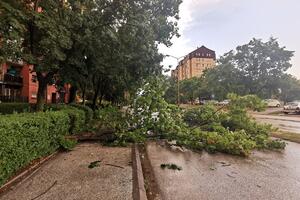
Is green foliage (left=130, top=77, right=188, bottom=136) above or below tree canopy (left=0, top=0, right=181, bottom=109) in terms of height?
below

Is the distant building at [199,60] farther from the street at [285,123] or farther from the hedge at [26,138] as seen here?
the hedge at [26,138]

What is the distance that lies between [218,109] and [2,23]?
10928 mm

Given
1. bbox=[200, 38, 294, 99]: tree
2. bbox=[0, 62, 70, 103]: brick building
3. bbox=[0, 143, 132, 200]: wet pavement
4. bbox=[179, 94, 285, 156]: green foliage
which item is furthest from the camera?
bbox=[200, 38, 294, 99]: tree

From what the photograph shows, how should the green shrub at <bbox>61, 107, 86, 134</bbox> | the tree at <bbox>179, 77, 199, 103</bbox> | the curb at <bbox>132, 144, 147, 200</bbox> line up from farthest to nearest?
the tree at <bbox>179, 77, 199, 103</bbox> → the green shrub at <bbox>61, 107, 86, 134</bbox> → the curb at <bbox>132, 144, 147, 200</bbox>

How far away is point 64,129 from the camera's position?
10.8 m

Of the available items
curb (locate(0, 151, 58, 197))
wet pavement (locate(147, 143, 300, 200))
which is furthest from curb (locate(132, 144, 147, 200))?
curb (locate(0, 151, 58, 197))

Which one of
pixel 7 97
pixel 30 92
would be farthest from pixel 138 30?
pixel 30 92

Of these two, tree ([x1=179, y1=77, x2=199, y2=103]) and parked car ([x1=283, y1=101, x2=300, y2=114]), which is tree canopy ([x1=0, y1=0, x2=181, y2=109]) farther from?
tree ([x1=179, y1=77, x2=199, y2=103])

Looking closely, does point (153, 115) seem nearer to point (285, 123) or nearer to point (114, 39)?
point (114, 39)

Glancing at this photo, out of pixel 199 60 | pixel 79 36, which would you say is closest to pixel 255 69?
pixel 79 36

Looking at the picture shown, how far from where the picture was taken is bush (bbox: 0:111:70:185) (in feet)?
19.5

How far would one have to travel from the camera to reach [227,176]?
24.9 feet

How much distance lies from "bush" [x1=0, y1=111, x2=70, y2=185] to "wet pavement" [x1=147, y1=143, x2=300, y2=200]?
338 cm

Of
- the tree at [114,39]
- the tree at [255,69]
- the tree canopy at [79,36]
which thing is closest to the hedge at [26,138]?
the tree canopy at [79,36]
